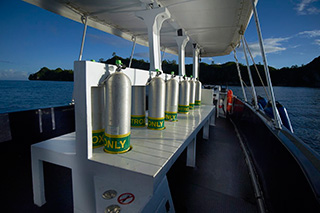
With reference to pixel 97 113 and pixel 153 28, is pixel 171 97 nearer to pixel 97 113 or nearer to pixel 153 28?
pixel 97 113

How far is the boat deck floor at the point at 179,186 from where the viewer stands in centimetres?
150

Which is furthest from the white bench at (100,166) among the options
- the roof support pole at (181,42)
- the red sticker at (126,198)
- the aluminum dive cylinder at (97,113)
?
the roof support pole at (181,42)

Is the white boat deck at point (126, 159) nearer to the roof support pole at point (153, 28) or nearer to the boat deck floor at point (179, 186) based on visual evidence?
the boat deck floor at point (179, 186)

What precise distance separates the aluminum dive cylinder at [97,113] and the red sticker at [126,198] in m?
0.54

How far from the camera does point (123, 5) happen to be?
2.80 metres

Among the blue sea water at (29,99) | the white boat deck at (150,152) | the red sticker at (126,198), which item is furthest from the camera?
the blue sea water at (29,99)

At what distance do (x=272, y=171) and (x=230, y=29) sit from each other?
359 centimetres

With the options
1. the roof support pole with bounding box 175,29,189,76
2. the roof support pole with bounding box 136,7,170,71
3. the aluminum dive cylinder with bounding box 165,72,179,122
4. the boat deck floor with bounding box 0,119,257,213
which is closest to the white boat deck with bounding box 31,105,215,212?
the boat deck floor with bounding box 0,119,257,213

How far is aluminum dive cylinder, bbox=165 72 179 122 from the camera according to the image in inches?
86.9

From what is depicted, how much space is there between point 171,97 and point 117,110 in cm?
114

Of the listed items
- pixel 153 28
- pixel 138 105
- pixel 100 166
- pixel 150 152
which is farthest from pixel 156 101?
pixel 153 28

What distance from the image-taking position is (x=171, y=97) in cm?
222

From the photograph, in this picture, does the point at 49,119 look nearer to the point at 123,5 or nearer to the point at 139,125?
the point at 139,125

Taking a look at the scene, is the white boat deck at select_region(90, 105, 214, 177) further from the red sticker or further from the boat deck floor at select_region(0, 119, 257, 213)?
the boat deck floor at select_region(0, 119, 257, 213)
